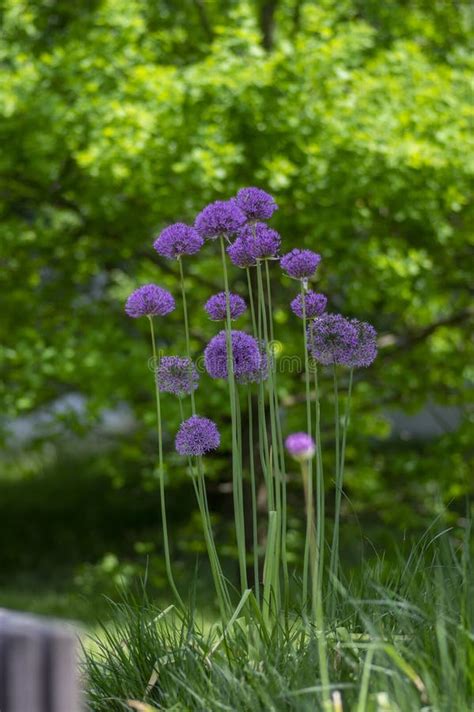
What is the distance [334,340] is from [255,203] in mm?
511

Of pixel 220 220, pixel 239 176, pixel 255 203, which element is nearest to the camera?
pixel 220 220

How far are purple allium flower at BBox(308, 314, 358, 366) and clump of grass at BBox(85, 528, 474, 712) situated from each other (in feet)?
2.10

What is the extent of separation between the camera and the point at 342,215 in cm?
634

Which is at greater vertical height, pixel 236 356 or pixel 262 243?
pixel 262 243

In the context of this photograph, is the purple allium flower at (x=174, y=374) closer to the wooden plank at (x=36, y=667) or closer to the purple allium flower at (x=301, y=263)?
the purple allium flower at (x=301, y=263)

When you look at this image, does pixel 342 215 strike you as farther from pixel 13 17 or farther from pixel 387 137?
pixel 13 17

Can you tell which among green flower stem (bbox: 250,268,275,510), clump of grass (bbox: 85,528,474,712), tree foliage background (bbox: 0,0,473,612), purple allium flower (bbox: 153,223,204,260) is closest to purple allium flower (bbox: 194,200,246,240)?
purple allium flower (bbox: 153,223,204,260)

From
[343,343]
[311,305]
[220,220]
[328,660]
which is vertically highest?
[220,220]

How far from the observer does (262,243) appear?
10.7ft

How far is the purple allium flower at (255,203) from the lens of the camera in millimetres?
3309

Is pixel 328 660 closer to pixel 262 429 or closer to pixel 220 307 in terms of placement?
pixel 262 429

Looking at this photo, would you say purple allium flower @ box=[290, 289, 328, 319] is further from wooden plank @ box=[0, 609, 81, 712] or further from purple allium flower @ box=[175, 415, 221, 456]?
wooden plank @ box=[0, 609, 81, 712]

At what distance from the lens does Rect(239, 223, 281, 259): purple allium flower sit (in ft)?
10.7

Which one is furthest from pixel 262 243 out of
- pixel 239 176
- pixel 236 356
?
pixel 239 176
